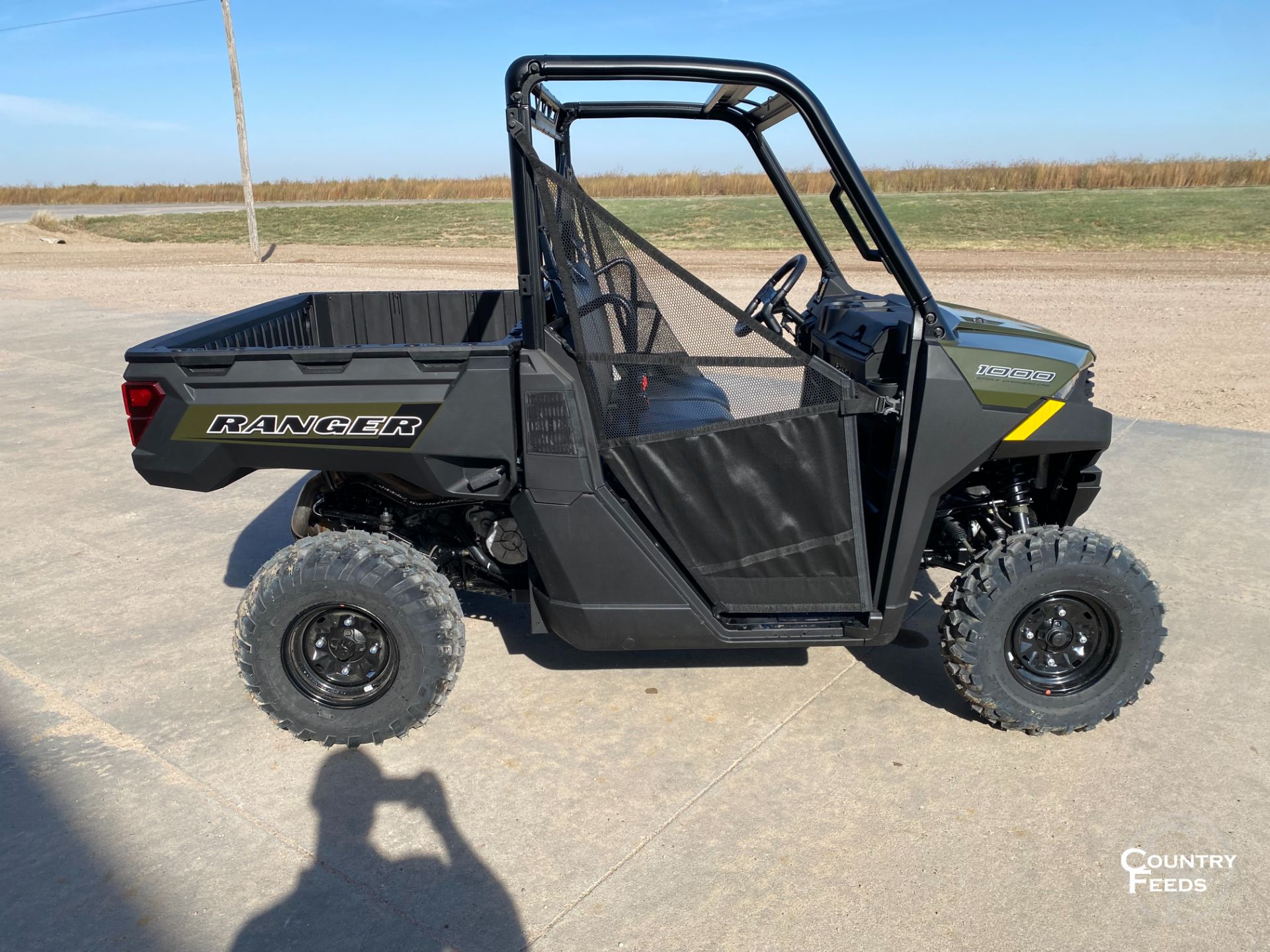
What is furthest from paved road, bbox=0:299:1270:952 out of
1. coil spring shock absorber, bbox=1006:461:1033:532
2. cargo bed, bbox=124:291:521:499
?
cargo bed, bbox=124:291:521:499

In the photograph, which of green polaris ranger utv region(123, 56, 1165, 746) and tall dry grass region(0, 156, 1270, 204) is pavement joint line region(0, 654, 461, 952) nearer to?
green polaris ranger utv region(123, 56, 1165, 746)

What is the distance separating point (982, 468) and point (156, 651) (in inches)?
126

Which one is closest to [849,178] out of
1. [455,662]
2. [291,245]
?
[455,662]

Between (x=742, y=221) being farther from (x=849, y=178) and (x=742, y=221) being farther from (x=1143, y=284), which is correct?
(x=849, y=178)

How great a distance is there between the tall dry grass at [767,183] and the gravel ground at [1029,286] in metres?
8.50

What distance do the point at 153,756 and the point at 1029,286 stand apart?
14.2 m

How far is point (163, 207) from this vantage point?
4209cm

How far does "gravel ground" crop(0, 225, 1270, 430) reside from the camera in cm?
860

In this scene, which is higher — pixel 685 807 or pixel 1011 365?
pixel 1011 365

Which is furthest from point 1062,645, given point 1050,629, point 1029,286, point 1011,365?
point 1029,286

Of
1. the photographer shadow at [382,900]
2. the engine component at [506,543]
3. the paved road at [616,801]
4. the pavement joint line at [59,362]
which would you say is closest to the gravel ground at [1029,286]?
the pavement joint line at [59,362]

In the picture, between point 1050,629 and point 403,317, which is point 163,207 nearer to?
point 403,317

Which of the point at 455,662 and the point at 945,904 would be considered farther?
the point at 455,662

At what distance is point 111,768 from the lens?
3.15m
